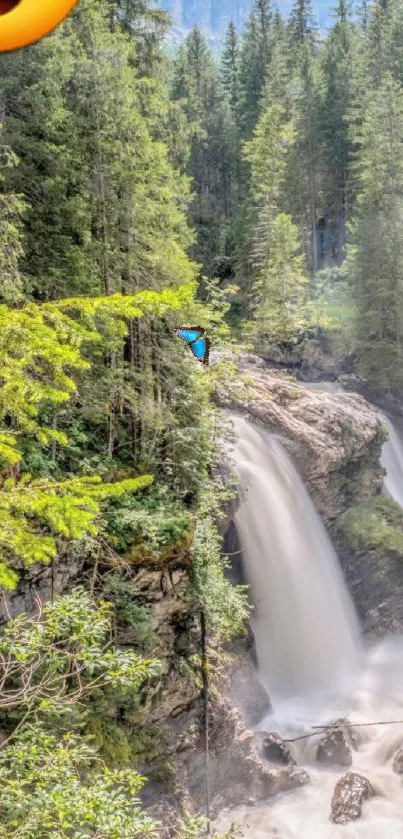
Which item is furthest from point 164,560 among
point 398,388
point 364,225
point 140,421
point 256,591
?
point 364,225

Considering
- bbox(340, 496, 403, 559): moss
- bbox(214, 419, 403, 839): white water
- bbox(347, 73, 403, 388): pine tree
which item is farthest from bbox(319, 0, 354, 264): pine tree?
bbox(214, 419, 403, 839): white water

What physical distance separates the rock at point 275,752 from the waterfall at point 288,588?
2.29 m

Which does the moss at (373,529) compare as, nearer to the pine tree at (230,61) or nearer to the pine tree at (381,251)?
the pine tree at (381,251)

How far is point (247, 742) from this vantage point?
40.6 feet

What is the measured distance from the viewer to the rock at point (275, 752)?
12844 mm

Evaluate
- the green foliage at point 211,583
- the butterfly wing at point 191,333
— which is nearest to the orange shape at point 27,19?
the butterfly wing at point 191,333

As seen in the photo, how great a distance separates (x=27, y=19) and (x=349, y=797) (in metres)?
13.8

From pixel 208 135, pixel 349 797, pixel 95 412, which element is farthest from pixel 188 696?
pixel 208 135

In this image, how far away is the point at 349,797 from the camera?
1182 cm

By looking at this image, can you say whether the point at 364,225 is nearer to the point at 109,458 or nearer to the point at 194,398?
the point at 194,398

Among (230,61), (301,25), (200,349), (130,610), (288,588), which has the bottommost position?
(288,588)

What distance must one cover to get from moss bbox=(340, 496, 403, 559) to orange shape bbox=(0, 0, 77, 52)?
63.7ft

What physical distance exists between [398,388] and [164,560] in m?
21.3

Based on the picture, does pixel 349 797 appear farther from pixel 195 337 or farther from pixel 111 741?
pixel 195 337
